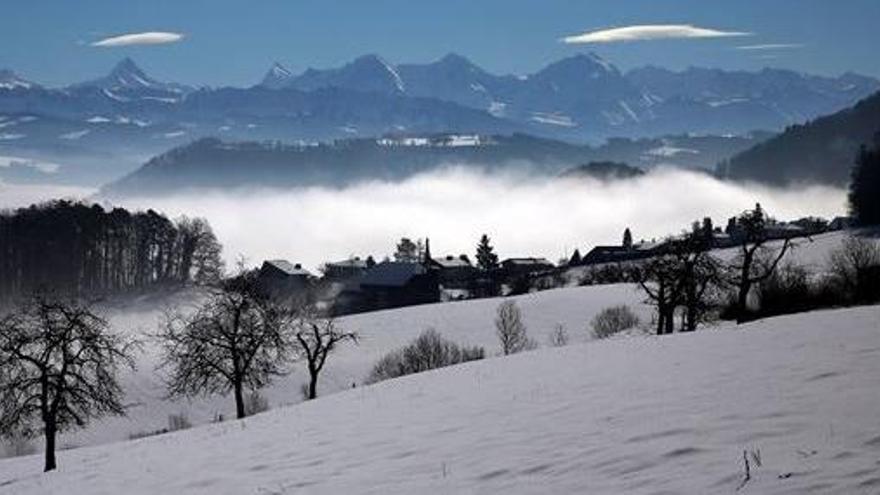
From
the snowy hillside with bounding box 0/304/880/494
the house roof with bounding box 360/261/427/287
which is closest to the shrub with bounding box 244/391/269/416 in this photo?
the snowy hillside with bounding box 0/304/880/494

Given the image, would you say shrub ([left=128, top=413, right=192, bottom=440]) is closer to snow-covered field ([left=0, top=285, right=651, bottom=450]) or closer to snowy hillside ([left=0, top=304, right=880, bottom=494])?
snow-covered field ([left=0, top=285, right=651, bottom=450])

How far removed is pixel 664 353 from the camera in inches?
1144

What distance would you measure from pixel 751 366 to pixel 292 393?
55.8 metres

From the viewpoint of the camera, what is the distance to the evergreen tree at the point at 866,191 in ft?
527

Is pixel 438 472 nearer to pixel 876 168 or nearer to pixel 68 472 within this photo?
pixel 68 472

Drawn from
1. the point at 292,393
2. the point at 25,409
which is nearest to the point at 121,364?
the point at 292,393

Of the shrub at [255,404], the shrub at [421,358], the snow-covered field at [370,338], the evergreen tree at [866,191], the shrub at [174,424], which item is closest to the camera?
the shrub at [174,424]

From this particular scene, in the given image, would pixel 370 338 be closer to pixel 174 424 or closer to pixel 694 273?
pixel 174 424

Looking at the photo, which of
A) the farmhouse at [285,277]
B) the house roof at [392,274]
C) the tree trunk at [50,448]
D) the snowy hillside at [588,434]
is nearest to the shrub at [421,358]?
the tree trunk at [50,448]

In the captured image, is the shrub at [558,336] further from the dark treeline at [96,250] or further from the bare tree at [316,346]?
the dark treeline at [96,250]

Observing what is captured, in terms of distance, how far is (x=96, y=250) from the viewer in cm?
15688

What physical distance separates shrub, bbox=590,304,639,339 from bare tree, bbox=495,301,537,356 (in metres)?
6.33

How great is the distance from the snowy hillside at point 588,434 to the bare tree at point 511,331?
1999 inches

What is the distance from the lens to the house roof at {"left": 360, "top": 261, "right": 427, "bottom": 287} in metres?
153
